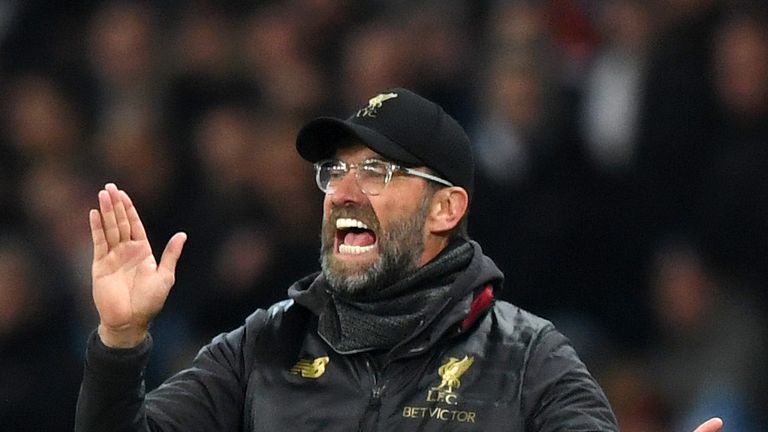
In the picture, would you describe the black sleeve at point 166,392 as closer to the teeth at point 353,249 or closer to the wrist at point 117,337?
the wrist at point 117,337

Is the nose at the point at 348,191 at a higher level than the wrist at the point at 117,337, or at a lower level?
higher

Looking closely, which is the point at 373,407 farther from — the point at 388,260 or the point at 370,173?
the point at 370,173

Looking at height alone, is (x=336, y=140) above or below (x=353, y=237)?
above

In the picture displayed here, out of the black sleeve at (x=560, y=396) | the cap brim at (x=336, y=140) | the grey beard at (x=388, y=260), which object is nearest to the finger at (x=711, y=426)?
the black sleeve at (x=560, y=396)

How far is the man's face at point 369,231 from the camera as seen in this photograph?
4484mm

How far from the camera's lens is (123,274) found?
4.22 metres

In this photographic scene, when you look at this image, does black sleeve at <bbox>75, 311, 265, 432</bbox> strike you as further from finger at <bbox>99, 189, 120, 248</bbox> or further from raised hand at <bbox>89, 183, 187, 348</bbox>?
finger at <bbox>99, 189, 120, 248</bbox>

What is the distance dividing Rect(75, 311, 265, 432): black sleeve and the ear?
1.59 feet

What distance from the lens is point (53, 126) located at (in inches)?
348

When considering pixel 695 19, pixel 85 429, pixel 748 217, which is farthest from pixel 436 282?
pixel 695 19

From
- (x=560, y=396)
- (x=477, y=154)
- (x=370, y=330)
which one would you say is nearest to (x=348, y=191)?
(x=370, y=330)

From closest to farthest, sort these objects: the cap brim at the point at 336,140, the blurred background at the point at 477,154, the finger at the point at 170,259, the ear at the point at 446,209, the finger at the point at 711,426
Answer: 1. the finger at the point at 711,426
2. the finger at the point at 170,259
3. the cap brim at the point at 336,140
4. the ear at the point at 446,209
5. the blurred background at the point at 477,154

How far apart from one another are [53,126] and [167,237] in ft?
3.71

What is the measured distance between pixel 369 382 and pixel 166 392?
479 mm
